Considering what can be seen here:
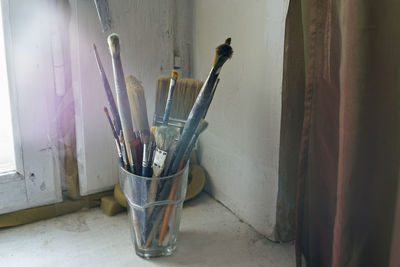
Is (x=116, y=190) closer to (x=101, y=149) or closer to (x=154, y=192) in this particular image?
(x=101, y=149)

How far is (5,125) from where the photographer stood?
814 millimetres

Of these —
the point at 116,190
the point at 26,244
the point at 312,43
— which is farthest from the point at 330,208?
the point at 26,244

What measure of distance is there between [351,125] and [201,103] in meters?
0.23

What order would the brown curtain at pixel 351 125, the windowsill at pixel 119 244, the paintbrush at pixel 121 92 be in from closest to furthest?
1. the brown curtain at pixel 351 125
2. the paintbrush at pixel 121 92
3. the windowsill at pixel 119 244

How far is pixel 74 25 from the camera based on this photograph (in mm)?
801

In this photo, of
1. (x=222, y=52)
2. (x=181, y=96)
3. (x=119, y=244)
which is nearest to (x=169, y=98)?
(x=181, y=96)

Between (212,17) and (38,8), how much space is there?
0.36 meters

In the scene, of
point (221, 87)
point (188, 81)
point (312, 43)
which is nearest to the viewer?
point (312, 43)

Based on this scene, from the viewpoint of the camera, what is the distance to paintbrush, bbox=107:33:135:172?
0.62 meters

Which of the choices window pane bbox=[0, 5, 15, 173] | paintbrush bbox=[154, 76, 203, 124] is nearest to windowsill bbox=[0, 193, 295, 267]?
window pane bbox=[0, 5, 15, 173]

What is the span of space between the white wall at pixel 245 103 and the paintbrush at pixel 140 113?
23cm

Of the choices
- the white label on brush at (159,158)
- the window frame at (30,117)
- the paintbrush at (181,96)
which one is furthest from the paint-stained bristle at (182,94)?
the window frame at (30,117)

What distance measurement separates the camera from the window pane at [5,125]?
0.78m

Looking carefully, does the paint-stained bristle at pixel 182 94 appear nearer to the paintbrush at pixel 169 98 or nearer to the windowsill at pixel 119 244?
the paintbrush at pixel 169 98
